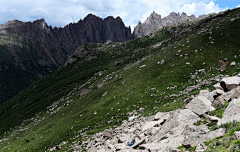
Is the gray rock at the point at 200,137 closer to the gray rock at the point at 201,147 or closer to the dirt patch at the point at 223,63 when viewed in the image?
the gray rock at the point at 201,147

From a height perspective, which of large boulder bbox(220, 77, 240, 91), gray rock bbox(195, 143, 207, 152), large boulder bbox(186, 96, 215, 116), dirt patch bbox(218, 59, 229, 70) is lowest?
gray rock bbox(195, 143, 207, 152)

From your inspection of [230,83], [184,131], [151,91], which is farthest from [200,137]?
[151,91]

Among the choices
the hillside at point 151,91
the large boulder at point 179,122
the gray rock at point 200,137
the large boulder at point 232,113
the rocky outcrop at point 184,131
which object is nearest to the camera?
the gray rock at point 200,137

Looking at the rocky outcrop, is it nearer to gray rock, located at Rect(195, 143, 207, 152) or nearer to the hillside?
gray rock, located at Rect(195, 143, 207, 152)

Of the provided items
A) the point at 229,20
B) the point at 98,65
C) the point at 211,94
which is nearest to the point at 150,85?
the point at 211,94

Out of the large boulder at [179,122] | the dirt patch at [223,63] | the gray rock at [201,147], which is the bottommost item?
the large boulder at [179,122]

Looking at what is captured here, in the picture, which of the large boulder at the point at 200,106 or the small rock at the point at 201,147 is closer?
the small rock at the point at 201,147

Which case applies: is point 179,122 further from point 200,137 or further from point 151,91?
point 151,91

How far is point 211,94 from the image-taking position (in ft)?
71.3

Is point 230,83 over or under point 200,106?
over

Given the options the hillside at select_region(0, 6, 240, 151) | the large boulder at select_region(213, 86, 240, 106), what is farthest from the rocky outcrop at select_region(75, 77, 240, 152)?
the hillside at select_region(0, 6, 240, 151)

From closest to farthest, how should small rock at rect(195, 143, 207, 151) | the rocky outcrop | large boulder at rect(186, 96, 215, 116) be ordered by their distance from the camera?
1. small rock at rect(195, 143, 207, 151)
2. the rocky outcrop
3. large boulder at rect(186, 96, 215, 116)

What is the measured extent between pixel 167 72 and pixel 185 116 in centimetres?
2927

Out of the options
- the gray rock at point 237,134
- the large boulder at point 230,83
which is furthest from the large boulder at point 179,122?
the large boulder at point 230,83
